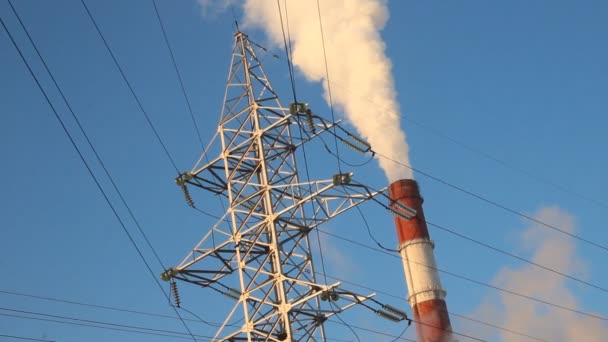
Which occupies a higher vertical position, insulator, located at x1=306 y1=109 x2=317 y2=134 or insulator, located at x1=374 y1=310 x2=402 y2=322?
insulator, located at x1=306 y1=109 x2=317 y2=134

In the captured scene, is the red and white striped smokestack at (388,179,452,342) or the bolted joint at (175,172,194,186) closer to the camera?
the bolted joint at (175,172,194,186)

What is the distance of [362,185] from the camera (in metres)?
23.1

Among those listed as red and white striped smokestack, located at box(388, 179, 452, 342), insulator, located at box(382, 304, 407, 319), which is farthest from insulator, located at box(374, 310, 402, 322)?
red and white striped smokestack, located at box(388, 179, 452, 342)

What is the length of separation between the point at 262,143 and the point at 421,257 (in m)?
20.1

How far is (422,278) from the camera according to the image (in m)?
43.2

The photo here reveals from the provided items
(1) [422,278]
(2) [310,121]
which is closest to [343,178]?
(2) [310,121]

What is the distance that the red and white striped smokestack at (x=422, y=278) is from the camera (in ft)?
139

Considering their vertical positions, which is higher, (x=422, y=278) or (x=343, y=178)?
(x=422, y=278)

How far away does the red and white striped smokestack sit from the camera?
139ft

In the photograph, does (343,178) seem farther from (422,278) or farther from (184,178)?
(422,278)

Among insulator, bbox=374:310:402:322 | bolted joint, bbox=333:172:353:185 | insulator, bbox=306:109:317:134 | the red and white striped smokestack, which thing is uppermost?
the red and white striped smokestack

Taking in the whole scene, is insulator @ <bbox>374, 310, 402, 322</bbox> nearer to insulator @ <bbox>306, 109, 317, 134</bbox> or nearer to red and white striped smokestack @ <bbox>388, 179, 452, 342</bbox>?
insulator @ <bbox>306, 109, 317, 134</bbox>

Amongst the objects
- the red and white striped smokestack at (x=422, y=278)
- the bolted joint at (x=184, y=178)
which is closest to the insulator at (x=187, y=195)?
the bolted joint at (x=184, y=178)

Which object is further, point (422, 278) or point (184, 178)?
point (422, 278)
